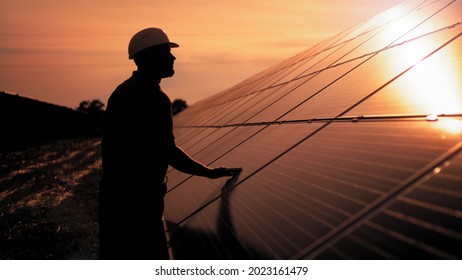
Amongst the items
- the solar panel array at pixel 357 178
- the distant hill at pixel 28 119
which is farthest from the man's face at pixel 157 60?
the distant hill at pixel 28 119

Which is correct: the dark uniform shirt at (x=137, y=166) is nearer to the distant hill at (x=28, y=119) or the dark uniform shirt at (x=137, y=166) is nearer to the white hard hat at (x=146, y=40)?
the white hard hat at (x=146, y=40)

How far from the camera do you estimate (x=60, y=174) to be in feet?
49.9

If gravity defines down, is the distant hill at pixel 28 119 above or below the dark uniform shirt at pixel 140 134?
below

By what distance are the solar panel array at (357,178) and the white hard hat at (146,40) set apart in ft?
5.44

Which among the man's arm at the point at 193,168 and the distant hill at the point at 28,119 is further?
the distant hill at the point at 28,119

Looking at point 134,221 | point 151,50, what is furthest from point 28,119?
point 134,221

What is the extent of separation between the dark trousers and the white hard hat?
147 centimetres

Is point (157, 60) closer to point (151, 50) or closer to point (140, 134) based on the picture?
point (151, 50)

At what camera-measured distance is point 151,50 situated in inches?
159

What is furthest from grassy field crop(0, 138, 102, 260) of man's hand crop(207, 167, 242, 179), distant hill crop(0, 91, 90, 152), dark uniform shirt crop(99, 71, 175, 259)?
distant hill crop(0, 91, 90, 152)

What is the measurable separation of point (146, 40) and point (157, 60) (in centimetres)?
24

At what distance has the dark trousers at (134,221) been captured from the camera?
3662mm

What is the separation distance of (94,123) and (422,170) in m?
43.6
